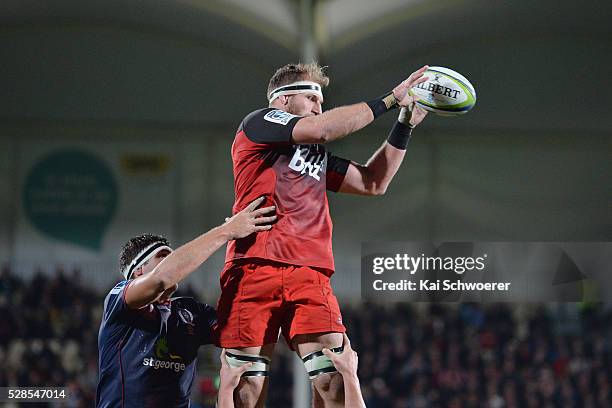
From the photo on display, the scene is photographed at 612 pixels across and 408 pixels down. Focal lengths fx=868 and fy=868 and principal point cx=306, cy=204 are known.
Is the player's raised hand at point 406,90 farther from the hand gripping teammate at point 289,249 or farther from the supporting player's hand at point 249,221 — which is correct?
the supporting player's hand at point 249,221

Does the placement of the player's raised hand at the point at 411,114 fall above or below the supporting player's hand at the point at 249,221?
above

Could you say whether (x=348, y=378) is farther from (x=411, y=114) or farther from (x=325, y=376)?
(x=411, y=114)

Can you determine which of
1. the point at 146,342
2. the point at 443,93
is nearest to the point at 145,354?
the point at 146,342

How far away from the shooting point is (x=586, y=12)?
686 centimetres

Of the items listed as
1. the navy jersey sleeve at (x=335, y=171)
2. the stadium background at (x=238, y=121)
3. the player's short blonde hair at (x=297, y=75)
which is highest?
the stadium background at (x=238, y=121)

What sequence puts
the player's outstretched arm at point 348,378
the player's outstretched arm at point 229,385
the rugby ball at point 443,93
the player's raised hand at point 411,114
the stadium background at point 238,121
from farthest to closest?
1. the stadium background at point 238,121
2. the player's raised hand at point 411,114
3. the rugby ball at point 443,93
4. the player's outstretched arm at point 229,385
5. the player's outstretched arm at point 348,378

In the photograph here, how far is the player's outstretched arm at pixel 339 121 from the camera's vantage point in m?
3.16

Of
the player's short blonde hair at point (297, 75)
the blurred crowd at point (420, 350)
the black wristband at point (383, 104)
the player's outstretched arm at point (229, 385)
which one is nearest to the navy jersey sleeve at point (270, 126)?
the player's short blonde hair at point (297, 75)

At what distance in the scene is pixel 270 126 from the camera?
129 inches

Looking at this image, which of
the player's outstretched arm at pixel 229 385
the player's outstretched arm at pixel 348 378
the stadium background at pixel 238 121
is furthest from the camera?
the stadium background at pixel 238 121

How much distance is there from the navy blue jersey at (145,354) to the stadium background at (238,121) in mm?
2878

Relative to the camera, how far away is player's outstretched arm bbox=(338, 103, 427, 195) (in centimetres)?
356

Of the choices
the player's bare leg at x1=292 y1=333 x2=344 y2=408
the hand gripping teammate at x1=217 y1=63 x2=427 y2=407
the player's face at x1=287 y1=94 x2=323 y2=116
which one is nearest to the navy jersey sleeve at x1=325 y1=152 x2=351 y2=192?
the hand gripping teammate at x1=217 y1=63 x2=427 y2=407

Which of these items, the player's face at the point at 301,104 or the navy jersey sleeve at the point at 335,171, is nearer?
the player's face at the point at 301,104
